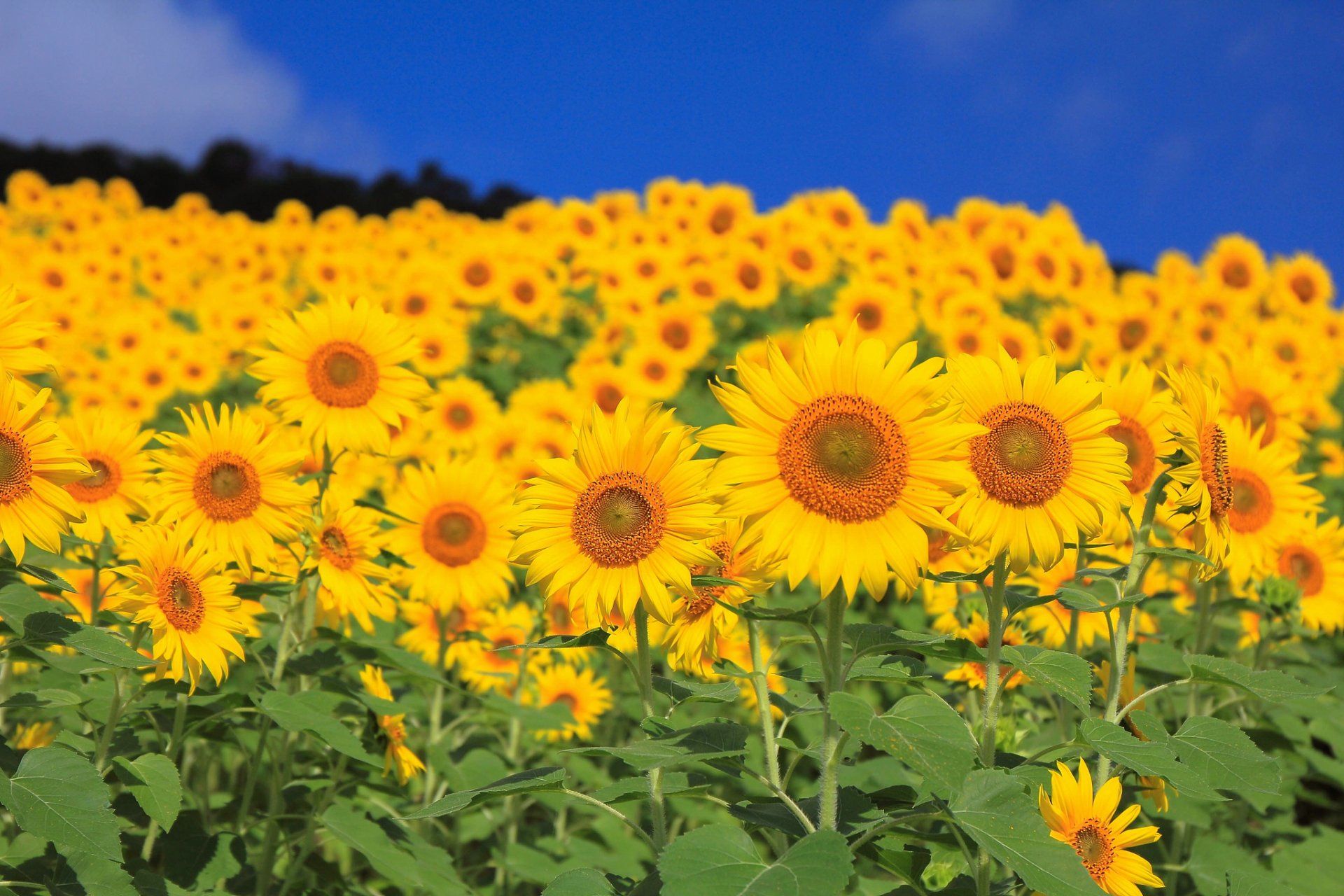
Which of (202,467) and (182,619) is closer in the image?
(182,619)

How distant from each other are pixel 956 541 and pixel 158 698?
2.56 m

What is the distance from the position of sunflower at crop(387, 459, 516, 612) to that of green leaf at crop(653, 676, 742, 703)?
6.46ft

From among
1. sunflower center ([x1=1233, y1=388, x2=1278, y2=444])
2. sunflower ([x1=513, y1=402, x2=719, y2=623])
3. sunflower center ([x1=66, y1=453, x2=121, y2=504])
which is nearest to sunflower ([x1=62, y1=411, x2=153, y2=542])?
sunflower center ([x1=66, y1=453, x2=121, y2=504])

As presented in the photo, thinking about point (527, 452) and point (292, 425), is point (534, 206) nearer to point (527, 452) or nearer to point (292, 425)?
point (527, 452)

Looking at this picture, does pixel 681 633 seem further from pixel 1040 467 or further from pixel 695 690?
pixel 1040 467

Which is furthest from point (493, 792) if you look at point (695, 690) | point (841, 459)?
point (841, 459)

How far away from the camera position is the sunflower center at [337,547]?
4199 mm

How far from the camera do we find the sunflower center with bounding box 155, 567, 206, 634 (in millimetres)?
3488

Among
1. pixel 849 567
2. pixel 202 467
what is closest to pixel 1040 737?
pixel 849 567

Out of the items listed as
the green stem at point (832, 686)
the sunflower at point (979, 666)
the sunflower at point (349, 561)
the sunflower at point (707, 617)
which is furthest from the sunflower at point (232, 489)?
the sunflower at point (979, 666)

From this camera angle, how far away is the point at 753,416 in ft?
8.82

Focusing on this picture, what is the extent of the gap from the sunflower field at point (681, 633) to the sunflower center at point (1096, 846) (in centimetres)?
1

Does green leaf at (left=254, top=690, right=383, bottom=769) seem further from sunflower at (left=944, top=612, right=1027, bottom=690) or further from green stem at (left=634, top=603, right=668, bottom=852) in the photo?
sunflower at (left=944, top=612, right=1027, bottom=690)

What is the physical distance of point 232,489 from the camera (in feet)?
13.2
